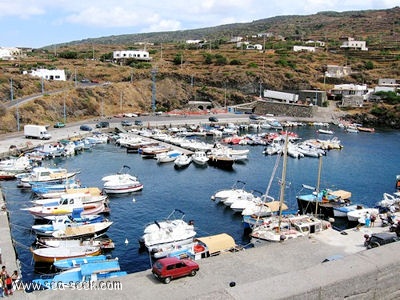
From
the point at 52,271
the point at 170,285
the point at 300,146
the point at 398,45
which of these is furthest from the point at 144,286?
the point at 398,45

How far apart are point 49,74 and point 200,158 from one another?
1913 inches

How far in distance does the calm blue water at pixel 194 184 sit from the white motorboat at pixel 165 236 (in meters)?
0.75

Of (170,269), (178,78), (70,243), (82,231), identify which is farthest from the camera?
(178,78)

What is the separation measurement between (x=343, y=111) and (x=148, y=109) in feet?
125

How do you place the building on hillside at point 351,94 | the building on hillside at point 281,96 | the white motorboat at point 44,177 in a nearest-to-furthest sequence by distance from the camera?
the white motorboat at point 44,177 < the building on hillside at point 351,94 < the building on hillside at point 281,96

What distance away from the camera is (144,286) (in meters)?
16.1

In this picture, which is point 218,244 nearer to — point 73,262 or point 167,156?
point 73,262

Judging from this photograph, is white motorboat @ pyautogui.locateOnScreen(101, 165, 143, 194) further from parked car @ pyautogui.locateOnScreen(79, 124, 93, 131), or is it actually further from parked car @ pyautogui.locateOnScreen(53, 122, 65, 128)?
parked car @ pyautogui.locateOnScreen(53, 122, 65, 128)

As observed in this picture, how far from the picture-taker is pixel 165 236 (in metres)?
26.7

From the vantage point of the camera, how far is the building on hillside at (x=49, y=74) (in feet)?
279

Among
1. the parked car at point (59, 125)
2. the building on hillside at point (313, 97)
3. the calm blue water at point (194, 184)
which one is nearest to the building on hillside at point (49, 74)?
the parked car at point (59, 125)

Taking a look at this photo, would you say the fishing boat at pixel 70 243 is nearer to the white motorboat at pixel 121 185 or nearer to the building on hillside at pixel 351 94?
the white motorboat at pixel 121 185

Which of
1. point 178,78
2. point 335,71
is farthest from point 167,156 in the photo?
point 335,71

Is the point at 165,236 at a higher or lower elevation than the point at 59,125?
lower
